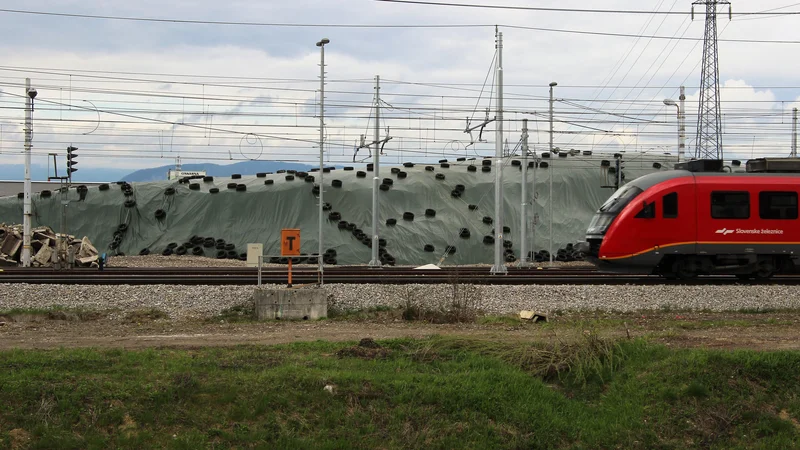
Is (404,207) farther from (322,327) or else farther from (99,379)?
(99,379)

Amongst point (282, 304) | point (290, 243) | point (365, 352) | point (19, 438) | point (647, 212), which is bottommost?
point (19, 438)

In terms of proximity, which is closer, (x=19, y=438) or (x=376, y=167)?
(x=19, y=438)

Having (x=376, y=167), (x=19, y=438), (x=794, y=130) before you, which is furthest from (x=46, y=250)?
(x=794, y=130)

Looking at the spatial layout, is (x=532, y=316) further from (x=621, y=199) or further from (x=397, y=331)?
(x=621, y=199)

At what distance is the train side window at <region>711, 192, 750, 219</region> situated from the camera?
74.2ft

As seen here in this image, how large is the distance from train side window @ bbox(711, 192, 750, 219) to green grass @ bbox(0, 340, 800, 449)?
12.6 meters

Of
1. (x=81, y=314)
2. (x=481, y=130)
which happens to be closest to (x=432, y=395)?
(x=81, y=314)

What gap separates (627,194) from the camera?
22719mm

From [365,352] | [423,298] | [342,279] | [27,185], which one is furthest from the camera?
[27,185]

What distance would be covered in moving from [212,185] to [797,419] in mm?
38996

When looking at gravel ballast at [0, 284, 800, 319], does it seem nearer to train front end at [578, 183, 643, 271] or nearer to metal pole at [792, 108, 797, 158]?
train front end at [578, 183, 643, 271]

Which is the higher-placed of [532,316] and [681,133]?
[681,133]

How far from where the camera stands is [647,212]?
72.8 feet

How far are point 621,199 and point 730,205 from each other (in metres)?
3.30
